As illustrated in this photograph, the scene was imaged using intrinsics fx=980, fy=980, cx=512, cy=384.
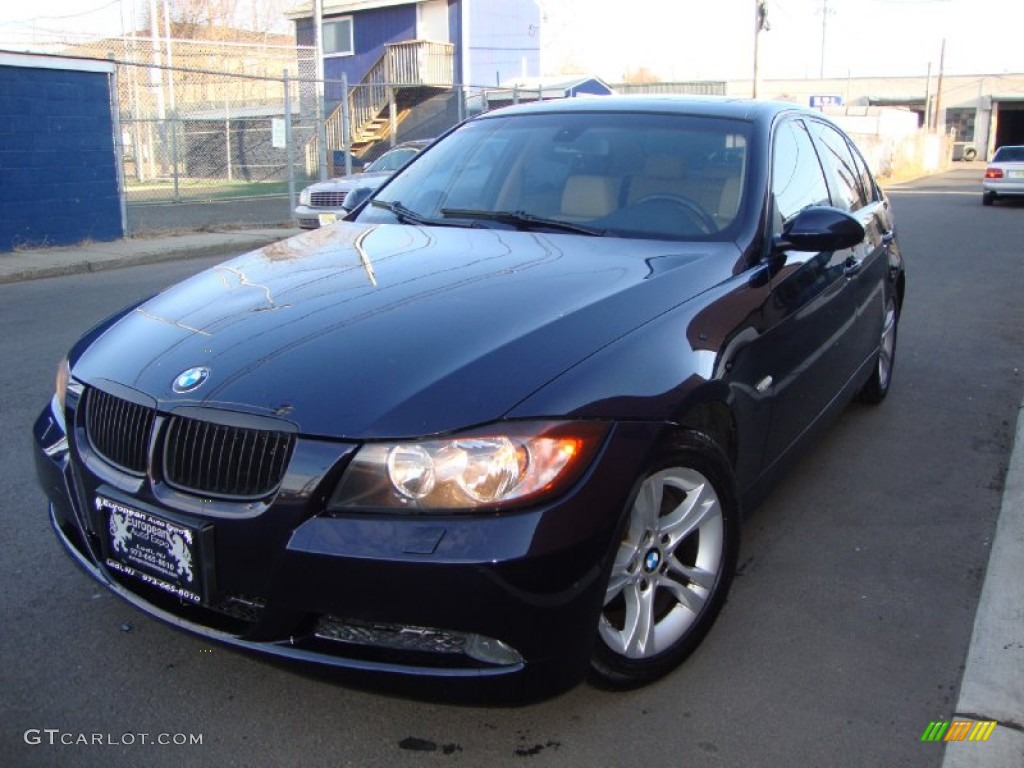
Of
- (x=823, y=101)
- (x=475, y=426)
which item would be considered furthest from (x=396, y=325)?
(x=823, y=101)

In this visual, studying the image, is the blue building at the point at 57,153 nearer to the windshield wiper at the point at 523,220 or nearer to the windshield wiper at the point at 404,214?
the windshield wiper at the point at 404,214

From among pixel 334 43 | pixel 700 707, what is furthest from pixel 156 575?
pixel 334 43

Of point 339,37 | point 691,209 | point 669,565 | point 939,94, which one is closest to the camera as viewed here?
point 669,565

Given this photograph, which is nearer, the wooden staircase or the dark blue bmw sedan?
the dark blue bmw sedan

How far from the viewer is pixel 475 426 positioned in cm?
236

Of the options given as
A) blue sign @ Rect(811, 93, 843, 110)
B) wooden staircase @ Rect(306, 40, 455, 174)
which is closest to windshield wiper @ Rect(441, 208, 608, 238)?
wooden staircase @ Rect(306, 40, 455, 174)

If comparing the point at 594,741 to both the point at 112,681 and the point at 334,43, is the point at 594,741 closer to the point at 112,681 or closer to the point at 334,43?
the point at 112,681

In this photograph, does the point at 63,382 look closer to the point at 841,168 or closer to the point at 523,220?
the point at 523,220

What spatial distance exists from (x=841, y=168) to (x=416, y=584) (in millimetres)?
3764

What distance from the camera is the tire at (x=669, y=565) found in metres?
2.68

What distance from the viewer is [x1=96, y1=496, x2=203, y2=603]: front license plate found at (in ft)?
8.03

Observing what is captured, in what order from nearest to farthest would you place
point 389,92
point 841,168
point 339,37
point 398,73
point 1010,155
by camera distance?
1. point 841,168
2. point 1010,155
3. point 389,92
4. point 398,73
5. point 339,37

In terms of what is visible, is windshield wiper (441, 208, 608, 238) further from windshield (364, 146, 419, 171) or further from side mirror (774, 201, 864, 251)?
windshield (364, 146, 419, 171)

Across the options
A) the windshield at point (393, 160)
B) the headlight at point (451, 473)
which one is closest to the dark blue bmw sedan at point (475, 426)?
the headlight at point (451, 473)
